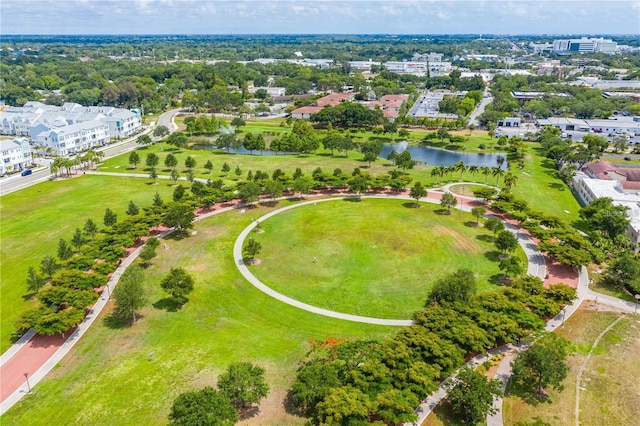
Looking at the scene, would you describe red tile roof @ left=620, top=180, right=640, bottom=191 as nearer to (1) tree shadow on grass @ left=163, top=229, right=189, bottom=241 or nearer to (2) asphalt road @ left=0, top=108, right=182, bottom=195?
(1) tree shadow on grass @ left=163, top=229, right=189, bottom=241

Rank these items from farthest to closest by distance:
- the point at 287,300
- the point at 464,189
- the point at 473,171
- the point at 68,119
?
the point at 68,119 < the point at 473,171 < the point at 464,189 < the point at 287,300

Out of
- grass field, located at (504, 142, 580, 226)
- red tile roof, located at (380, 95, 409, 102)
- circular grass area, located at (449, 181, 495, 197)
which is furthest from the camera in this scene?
red tile roof, located at (380, 95, 409, 102)

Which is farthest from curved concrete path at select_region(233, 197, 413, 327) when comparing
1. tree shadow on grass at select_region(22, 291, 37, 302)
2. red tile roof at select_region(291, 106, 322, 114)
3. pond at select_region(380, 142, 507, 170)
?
red tile roof at select_region(291, 106, 322, 114)

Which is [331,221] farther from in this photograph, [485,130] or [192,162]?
[485,130]

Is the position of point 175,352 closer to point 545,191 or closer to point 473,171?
point 473,171

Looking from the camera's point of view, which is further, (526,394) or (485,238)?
(485,238)

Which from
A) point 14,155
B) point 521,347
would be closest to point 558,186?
point 521,347

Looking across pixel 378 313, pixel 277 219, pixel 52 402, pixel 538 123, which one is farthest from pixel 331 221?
pixel 538 123
